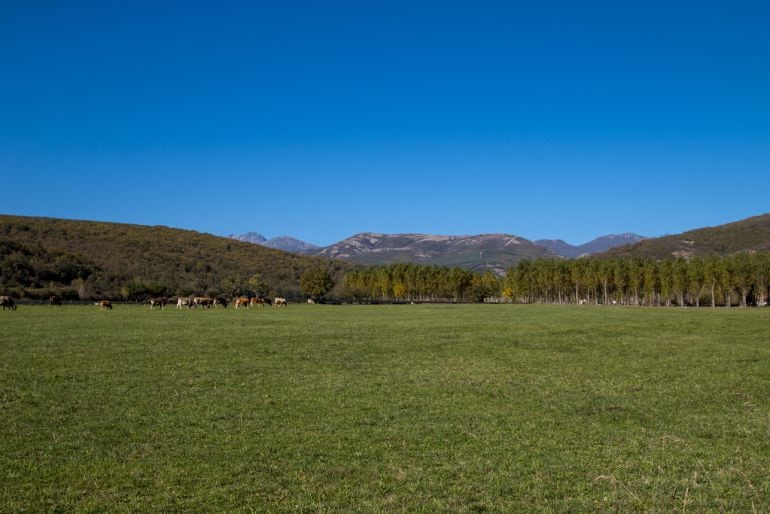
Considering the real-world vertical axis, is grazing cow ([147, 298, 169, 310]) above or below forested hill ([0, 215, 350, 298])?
below

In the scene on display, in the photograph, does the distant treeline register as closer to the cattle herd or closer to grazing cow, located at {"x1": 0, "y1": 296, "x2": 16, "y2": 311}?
the cattle herd

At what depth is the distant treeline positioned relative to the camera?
113938 millimetres

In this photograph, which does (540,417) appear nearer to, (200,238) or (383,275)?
(383,275)

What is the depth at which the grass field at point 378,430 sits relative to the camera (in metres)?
8.34

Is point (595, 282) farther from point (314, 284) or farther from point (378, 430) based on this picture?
point (378, 430)

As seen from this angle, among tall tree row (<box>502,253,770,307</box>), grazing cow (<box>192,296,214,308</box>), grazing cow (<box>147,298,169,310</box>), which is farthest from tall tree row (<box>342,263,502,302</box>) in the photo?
grazing cow (<box>147,298,169,310</box>)

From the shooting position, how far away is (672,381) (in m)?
18.3

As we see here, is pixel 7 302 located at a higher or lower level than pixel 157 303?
higher

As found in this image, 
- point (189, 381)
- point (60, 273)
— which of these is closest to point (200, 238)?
point (60, 273)

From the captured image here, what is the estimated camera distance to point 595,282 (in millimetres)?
132625

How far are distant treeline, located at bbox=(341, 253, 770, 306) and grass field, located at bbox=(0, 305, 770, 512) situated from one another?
102104 mm

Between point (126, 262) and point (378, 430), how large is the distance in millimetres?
114515

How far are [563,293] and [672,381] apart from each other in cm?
13725

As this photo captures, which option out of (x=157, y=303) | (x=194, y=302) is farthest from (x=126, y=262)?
(x=194, y=302)
